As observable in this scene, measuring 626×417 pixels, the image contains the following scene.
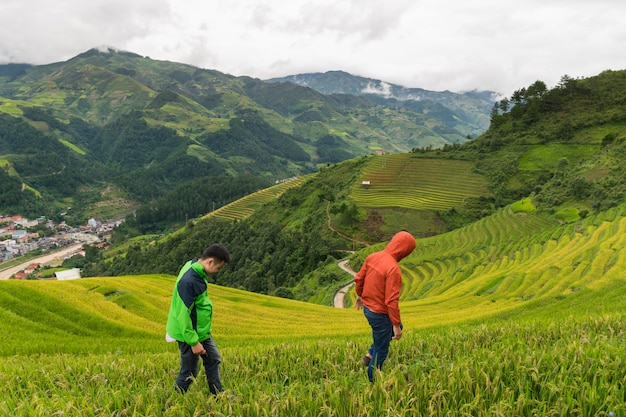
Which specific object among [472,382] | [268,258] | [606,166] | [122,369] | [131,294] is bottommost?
[268,258]

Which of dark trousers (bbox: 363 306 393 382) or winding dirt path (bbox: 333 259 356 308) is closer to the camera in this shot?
dark trousers (bbox: 363 306 393 382)

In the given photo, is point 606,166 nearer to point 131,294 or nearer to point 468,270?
point 468,270

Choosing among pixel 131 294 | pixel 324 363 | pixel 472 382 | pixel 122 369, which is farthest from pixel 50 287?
pixel 472 382

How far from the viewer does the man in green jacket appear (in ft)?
17.5

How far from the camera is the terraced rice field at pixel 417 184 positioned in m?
81.7

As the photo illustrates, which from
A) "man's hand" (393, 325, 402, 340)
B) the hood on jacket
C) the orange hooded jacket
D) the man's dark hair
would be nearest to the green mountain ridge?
"man's hand" (393, 325, 402, 340)

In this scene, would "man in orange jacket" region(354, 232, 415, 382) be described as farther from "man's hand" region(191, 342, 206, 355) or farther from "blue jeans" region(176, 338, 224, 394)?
"man's hand" region(191, 342, 206, 355)

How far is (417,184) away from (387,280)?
298 ft

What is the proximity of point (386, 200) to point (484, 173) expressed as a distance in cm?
2652

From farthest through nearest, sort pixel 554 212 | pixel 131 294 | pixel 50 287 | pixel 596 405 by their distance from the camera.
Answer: pixel 554 212 → pixel 131 294 → pixel 50 287 → pixel 596 405

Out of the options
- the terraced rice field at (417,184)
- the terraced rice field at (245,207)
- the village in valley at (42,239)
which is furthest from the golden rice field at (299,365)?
the village in valley at (42,239)

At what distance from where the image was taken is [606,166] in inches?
2387

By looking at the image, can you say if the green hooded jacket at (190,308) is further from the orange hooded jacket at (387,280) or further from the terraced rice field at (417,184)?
the terraced rice field at (417,184)

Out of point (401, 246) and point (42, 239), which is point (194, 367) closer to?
point (401, 246)
